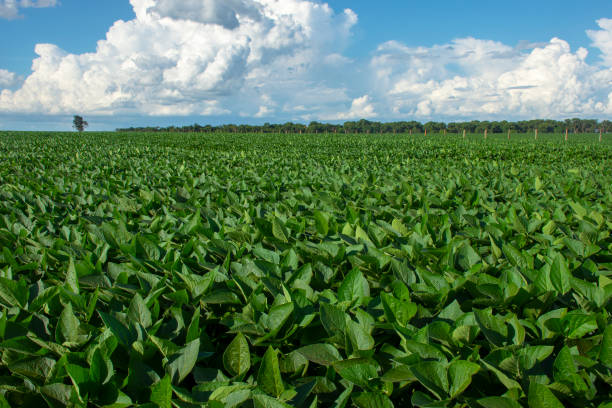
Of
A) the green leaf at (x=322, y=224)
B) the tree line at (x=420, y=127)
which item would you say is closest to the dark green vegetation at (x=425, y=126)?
the tree line at (x=420, y=127)

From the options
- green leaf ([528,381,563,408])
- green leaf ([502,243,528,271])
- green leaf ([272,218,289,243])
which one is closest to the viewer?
green leaf ([528,381,563,408])

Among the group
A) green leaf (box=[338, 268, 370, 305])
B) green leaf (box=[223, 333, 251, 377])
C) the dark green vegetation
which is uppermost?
the dark green vegetation

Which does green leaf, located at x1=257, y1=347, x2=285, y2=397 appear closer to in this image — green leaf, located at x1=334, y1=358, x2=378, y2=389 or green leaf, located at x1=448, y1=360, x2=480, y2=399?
green leaf, located at x1=334, y1=358, x2=378, y2=389

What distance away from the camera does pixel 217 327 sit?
1.72 metres

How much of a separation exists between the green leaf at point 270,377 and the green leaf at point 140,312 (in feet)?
1.78

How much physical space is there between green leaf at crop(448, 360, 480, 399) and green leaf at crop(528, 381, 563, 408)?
0.15 m

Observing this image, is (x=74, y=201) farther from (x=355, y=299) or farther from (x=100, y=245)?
(x=355, y=299)

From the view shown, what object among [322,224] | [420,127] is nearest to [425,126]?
[420,127]

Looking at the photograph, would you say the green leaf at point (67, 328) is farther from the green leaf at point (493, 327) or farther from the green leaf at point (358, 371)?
the green leaf at point (493, 327)

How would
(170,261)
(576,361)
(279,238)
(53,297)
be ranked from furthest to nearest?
(279,238) → (170,261) → (53,297) → (576,361)

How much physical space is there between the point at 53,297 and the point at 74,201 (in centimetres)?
288

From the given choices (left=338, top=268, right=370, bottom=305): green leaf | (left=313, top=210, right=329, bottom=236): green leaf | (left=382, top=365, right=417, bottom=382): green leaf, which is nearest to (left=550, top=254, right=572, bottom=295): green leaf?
(left=338, top=268, right=370, bottom=305): green leaf

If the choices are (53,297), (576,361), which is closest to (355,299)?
(576,361)

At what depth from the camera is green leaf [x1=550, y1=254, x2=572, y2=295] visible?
166 cm
